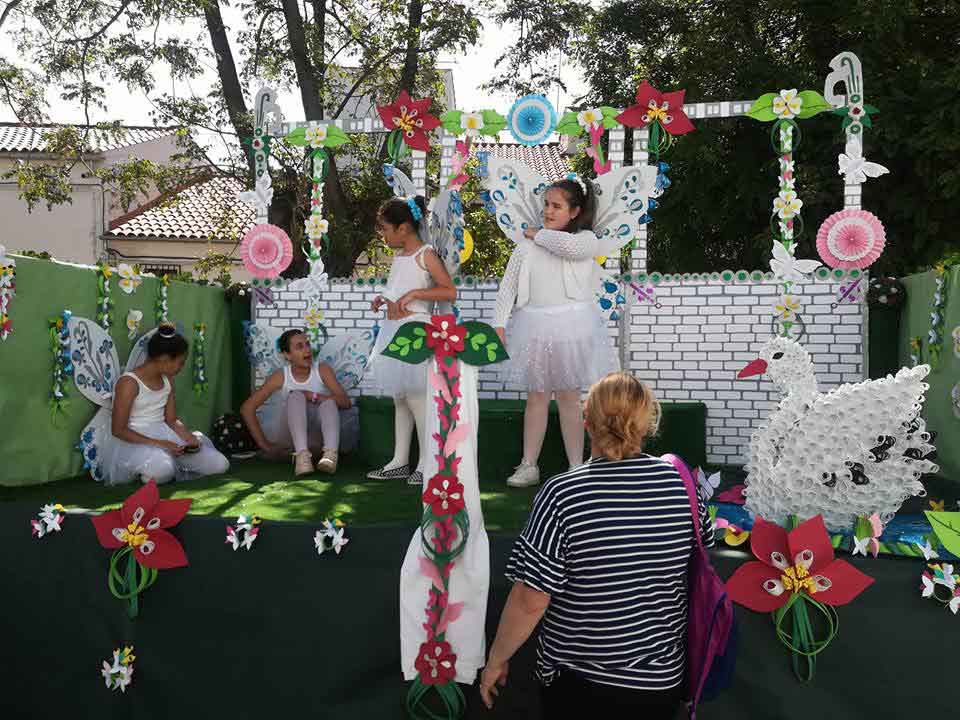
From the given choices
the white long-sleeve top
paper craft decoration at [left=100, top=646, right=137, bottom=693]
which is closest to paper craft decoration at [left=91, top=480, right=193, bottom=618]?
paper craft decoration at [left=100, top=646, right=137, bottom=693]

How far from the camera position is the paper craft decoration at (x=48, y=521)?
10.7 feet

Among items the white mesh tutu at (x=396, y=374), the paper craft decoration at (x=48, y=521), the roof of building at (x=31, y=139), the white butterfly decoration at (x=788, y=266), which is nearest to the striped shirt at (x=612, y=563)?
the paper craft decoration at (x=48, y=521)

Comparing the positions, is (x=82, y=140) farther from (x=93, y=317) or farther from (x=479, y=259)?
(x=93, y=317)

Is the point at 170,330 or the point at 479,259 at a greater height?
the point at 479,259

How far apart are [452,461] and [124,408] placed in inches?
94.5

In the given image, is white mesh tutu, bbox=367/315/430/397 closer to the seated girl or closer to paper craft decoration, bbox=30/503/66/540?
the seated girl

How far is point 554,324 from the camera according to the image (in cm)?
406

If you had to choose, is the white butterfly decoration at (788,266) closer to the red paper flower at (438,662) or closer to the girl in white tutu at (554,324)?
the girl in white tutu at (554,324)

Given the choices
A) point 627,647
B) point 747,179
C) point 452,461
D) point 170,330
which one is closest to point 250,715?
point 452,461

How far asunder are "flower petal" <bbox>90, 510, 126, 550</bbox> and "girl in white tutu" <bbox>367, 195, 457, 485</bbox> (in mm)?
1374

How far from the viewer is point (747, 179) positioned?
936cm

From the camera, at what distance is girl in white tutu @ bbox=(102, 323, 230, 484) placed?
421 cm

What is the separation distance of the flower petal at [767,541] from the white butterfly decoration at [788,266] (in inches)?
114

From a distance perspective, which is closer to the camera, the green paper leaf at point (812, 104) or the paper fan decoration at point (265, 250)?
the green paper leaf at point (812, 104)
